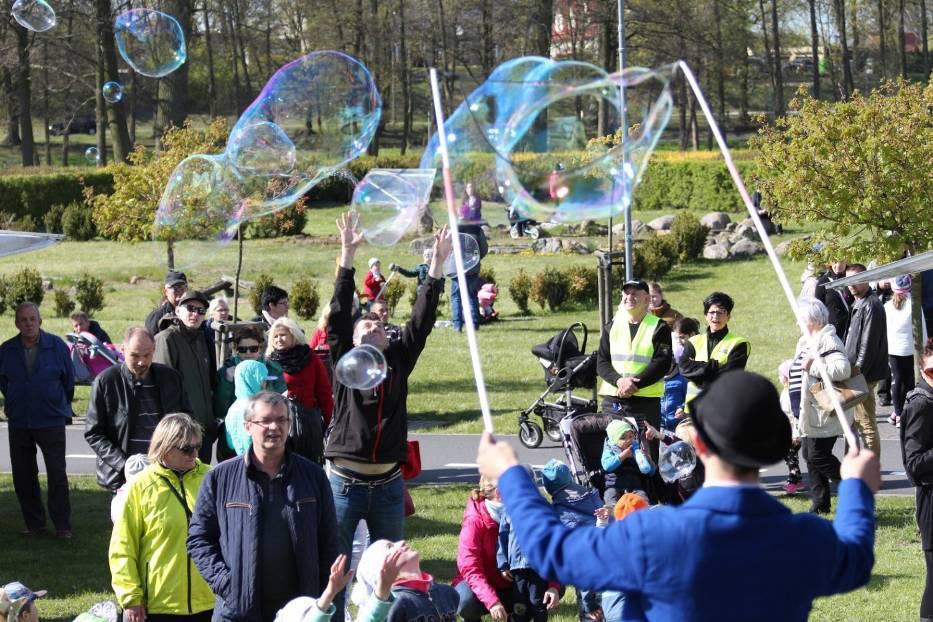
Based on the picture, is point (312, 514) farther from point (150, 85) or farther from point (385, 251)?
point (150, 85)

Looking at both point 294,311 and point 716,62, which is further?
point 716,62

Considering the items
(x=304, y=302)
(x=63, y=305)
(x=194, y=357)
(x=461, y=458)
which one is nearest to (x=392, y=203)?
(x=194, y=357)

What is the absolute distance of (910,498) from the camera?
11.0m

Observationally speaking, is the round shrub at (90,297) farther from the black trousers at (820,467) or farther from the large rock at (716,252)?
the black trousers at (820,467)

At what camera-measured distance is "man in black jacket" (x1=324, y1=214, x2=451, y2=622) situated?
7105mm

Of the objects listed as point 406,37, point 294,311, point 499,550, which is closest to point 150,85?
point 406,37

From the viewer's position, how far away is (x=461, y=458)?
13070 mm

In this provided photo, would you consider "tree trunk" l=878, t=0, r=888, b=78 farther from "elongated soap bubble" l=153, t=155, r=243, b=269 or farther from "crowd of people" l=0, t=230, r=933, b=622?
"elongated soap bubble" l=153, t=155, r=243, b=269

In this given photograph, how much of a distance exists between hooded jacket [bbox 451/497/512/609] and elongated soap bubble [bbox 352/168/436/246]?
7.49 feet

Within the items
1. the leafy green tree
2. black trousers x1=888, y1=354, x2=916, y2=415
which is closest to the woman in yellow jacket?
black trousers x1=888, y1=354, x2=916, y2=415

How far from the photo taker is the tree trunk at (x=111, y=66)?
35.2m

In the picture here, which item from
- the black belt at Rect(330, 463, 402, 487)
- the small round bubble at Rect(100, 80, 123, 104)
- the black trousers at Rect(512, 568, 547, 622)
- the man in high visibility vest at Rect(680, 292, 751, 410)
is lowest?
the black trousers at Rect(512, 568, 547, 622)

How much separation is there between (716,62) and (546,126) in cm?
4749

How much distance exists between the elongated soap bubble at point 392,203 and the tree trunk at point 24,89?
108ft
